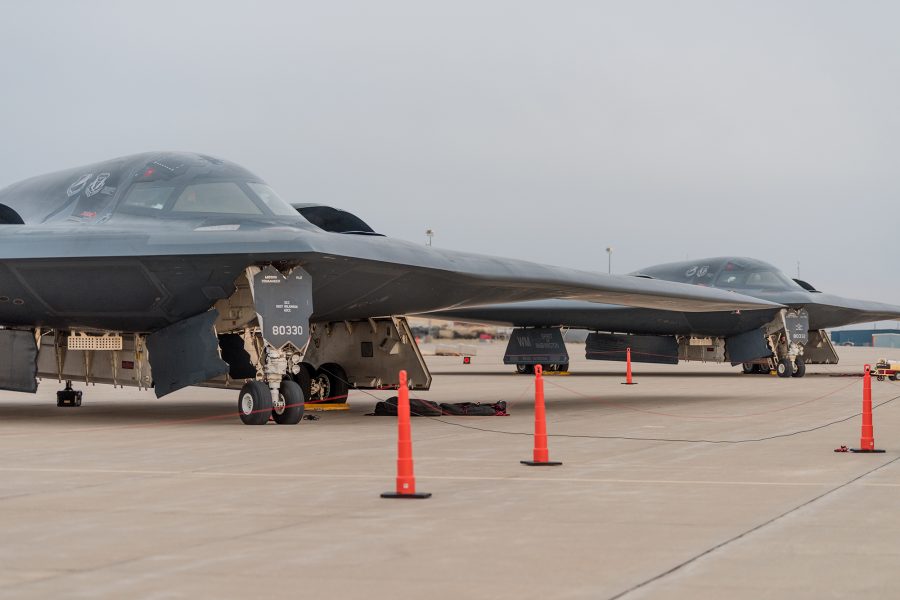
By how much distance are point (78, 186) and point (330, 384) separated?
17.7ft

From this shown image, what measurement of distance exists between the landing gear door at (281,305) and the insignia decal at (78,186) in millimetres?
3674

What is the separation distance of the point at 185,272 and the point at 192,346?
127 centimetres

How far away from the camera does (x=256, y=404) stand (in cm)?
1454

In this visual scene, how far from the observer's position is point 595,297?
784 inches

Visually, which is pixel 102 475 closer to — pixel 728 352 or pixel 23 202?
pixel 23 202

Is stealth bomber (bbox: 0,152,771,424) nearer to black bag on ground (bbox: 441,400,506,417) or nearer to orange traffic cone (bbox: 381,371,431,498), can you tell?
black bag on ground (bbox: 441,400,506,417)

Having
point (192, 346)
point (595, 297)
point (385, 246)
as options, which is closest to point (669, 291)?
point (595, 297)

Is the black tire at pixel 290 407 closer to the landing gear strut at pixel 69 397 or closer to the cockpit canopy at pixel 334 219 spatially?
the cockpit canopy at pixel 334 219

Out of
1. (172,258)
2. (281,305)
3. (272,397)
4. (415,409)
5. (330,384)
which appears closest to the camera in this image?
(172,258)

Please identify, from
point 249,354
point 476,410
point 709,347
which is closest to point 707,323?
point 709,347

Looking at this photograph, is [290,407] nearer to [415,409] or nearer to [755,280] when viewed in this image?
[415,409]

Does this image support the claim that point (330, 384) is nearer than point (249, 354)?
No

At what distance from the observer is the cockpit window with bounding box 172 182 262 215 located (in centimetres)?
1528

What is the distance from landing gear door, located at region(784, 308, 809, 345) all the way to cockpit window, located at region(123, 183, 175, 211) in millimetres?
21419
